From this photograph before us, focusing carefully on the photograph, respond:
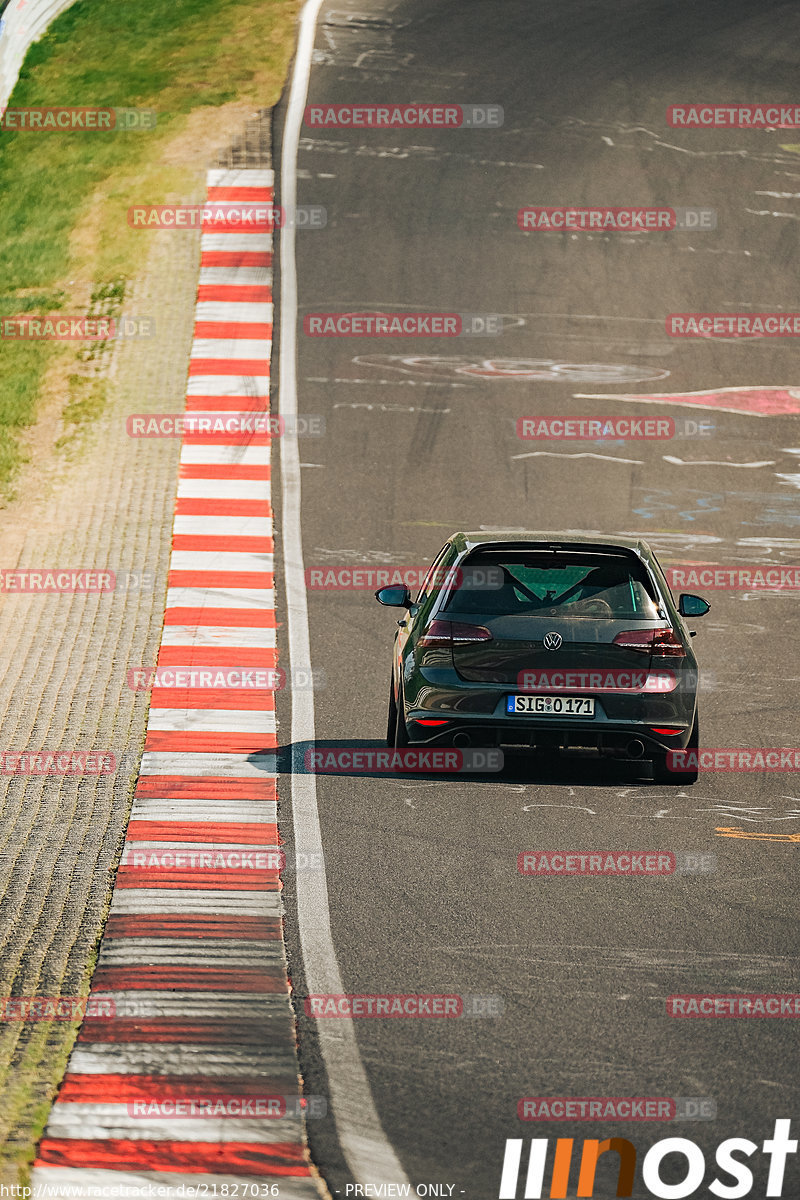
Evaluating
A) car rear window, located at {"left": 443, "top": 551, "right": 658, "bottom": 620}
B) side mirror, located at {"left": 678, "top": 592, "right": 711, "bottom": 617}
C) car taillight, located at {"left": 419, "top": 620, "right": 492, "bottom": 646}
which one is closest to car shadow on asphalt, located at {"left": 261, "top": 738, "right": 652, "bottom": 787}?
car taillight, located at {"left": 419, "top": 620, "right": 492, "bottom": 646}

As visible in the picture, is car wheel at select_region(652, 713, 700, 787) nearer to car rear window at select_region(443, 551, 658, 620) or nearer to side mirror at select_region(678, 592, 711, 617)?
car rear window at select_region(443, 551, 658, 620)

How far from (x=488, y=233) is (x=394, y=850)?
18.3 meters

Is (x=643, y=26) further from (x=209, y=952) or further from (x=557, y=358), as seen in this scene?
(x=209, y=952)

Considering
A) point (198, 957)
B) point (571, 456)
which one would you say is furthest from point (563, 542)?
point (571, 456)

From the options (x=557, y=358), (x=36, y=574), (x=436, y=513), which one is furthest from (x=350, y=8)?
(x=36, y=574)

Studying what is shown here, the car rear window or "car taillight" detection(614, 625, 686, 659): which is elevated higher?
the car rear window

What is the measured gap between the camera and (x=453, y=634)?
1047 cm

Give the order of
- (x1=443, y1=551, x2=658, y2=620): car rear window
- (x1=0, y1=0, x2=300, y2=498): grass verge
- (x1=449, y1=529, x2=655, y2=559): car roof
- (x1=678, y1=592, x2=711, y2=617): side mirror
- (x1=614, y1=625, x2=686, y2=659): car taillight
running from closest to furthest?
(x1=614, y1=625, x2=686, y2=659): car taillight < (x1=443, y1=551, x2=658, y2=620): car rear window < (x1=449, y1=529, x2=655, y2=559): car roof < (x1=678, y1=592, x2=711, y2=617): side mirror < (x1=0, y1=0, x2=300, y2=498): grass verge

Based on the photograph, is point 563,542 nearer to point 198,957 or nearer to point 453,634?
point 453,634

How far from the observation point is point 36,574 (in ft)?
55.2

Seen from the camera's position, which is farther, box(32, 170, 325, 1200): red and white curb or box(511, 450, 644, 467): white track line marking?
box(511, 450, 644, 467): white track line marking

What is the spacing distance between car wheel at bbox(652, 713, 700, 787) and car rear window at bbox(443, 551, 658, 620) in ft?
2.69

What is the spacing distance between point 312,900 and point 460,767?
2.65 metres

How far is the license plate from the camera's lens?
404 inches
